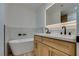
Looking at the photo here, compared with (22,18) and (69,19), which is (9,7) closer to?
(22,18)

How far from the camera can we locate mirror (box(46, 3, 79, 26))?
1.97 metres

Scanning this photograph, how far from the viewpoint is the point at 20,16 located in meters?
3.67

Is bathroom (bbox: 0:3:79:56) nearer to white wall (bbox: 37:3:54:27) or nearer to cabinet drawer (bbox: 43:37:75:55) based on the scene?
white wall (bbox: 37:3:54:27)

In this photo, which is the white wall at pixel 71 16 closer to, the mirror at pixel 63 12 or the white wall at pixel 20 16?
the mirror at pixel 63 12

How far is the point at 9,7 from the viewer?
12.0 feet

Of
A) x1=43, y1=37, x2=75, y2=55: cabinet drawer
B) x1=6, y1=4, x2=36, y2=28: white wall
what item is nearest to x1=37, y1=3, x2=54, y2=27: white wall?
x1=6, y1=4, x2=36, y2=28: white wall

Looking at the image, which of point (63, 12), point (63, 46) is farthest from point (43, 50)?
point (63, 12)

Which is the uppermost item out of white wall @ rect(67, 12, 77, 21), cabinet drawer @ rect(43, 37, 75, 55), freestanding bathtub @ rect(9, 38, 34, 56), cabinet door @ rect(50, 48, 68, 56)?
white wall @ rect(67, 12, 77, 21)

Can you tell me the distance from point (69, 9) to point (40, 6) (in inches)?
59.8

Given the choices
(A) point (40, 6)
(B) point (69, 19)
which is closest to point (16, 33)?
(A) point (40, 6)

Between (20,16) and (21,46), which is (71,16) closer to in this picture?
(21,46)

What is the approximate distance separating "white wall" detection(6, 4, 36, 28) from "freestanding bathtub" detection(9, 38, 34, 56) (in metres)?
0.68

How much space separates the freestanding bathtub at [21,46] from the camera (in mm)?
3113

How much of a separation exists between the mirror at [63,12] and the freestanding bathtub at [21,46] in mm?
839
